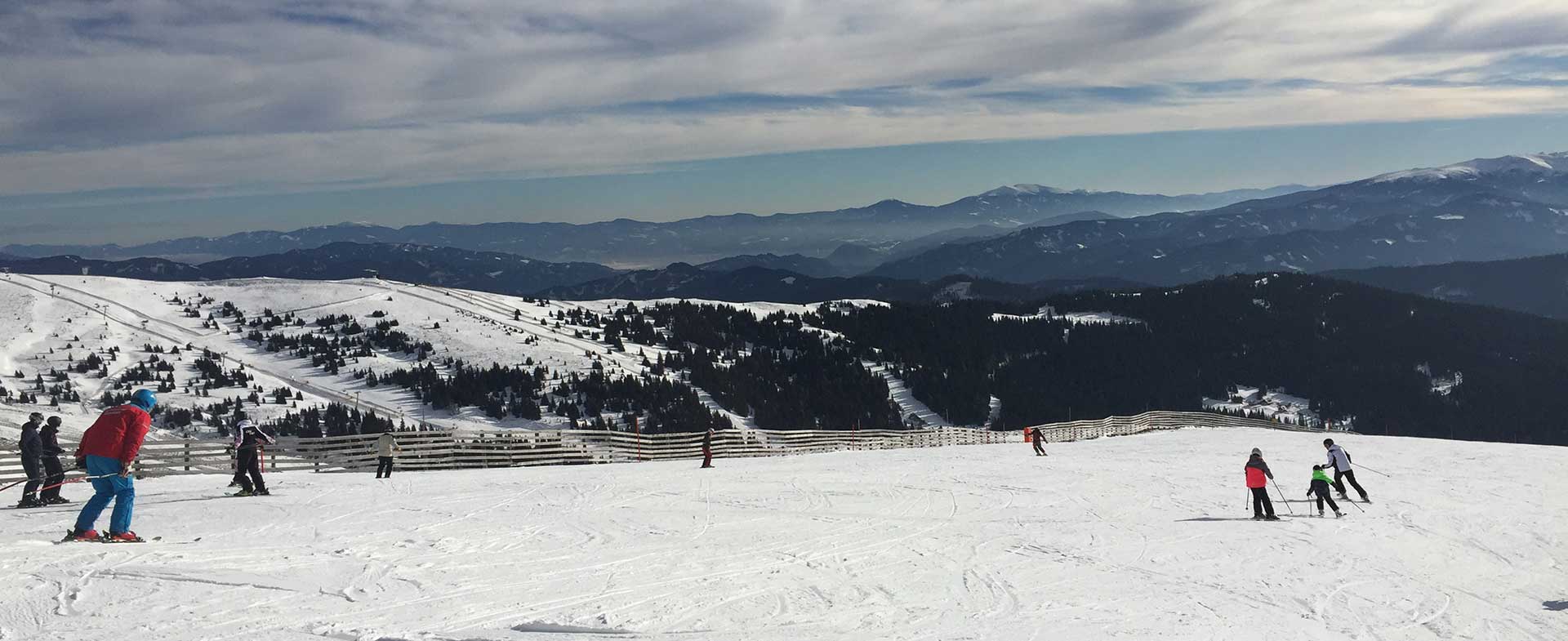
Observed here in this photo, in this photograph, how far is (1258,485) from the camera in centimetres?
1997

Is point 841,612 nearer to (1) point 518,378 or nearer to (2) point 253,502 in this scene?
(2) point 253,502

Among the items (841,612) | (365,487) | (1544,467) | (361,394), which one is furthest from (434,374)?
(841,612)

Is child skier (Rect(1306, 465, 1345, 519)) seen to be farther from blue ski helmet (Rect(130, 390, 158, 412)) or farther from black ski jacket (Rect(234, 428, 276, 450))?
black ski jacket (Rect(234, 428, 276, 450))

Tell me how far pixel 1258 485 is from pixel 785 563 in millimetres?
11031

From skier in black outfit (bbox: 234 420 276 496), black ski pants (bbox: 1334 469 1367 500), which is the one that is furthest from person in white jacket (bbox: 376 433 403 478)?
black ski pants (bbox: 1334 469 1367 500)

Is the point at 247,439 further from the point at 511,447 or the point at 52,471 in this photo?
the point at 511,447

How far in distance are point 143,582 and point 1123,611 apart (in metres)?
10.8

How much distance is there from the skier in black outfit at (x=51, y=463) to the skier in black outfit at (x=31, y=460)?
0.09 meters

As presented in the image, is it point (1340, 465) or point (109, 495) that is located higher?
point (109, 495)

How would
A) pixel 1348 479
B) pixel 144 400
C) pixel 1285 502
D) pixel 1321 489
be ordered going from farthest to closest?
1. pixel 1285 502
2. pixel 1348 479
3. pixel 1321 489
4. pixel 144 400

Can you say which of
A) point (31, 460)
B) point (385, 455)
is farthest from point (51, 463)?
point (385, 455)

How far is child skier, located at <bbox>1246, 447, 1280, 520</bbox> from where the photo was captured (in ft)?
65.5

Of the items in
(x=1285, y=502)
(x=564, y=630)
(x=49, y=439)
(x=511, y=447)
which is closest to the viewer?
(x=564, y=630)

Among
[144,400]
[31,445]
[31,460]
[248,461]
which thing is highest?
[144,400]
